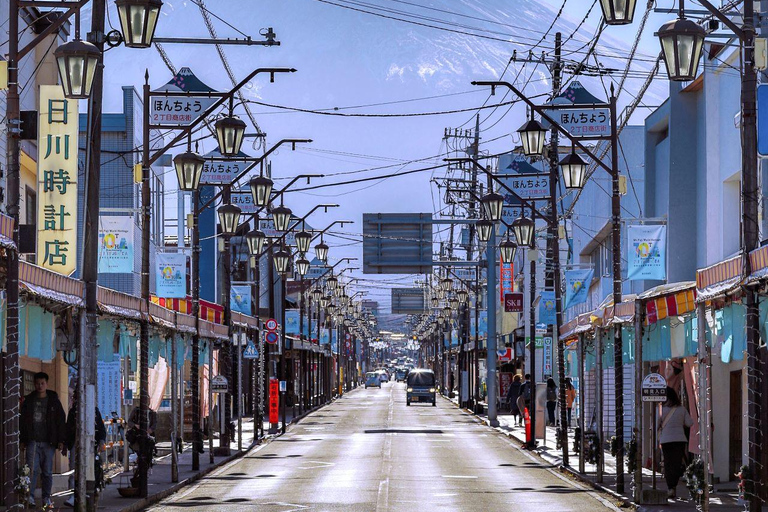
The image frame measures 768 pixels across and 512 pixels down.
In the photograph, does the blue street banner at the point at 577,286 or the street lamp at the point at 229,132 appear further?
the blue street banner at the point at 577,286

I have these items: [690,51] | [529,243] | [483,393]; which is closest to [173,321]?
[529,243]

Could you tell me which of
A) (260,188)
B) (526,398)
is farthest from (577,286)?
(260,188)

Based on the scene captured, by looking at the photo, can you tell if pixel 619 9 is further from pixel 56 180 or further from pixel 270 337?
pixel 270 337

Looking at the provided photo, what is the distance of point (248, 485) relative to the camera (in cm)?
2712

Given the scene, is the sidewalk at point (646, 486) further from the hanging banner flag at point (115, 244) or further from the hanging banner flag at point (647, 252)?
the hanging banner flag at point (115, 244)

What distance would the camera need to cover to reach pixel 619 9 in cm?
1584

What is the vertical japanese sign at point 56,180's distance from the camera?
28031 mm

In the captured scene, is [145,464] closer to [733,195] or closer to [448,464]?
[448,464]

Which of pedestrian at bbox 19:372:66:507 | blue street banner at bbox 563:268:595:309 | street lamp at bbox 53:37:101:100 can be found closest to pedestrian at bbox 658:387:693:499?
pedestrian at bbox 19:372:66:507

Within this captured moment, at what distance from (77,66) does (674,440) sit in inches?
487

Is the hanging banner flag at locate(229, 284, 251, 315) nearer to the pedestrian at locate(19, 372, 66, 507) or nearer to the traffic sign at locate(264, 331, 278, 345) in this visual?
the traffic sign at locate(264, 331, 278, 345)

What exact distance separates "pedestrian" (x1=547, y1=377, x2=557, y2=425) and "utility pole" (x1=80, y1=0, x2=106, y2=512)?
30.7 m

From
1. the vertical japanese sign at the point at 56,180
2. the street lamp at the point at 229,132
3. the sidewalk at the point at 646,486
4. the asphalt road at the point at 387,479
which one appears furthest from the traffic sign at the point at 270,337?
the street lamp at the point at 229,132

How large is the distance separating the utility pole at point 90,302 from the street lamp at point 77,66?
97.7 inches
